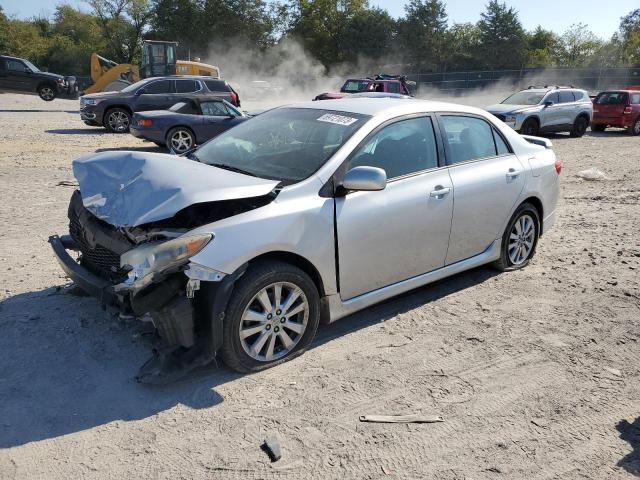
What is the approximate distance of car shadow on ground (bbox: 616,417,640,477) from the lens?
2.85 m

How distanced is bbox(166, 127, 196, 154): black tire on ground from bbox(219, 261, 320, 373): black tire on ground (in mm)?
10012

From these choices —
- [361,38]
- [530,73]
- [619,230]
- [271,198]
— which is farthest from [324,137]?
[361,38]

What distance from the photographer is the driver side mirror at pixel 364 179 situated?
370 cm

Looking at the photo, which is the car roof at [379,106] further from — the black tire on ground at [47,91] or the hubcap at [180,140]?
the black tire on ground at [47,91]

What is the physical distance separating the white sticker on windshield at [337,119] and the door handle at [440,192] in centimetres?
83

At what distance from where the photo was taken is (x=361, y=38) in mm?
60219

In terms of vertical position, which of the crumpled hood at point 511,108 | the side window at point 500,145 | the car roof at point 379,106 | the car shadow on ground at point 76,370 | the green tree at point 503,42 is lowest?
the car shadow on ground at point 76,370

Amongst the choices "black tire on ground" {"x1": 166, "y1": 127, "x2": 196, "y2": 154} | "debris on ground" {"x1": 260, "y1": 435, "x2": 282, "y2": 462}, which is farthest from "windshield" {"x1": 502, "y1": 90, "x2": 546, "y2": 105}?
"debris on ground" {"x1": 260, "y1": 435, "x2": 282, "y2": 462}

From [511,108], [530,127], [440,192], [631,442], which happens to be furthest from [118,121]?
[631,442]

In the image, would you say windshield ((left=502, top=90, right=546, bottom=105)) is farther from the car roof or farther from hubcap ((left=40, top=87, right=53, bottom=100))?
hubcap ((left=40, top=87, right=53, bottom=100))

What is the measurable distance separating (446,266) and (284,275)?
1735 millimetres

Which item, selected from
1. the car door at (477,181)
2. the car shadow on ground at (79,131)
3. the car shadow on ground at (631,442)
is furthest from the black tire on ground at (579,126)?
the car shadow on ground at (631,442)

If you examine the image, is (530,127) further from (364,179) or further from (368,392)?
(368,392)

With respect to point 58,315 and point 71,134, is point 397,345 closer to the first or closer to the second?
point 58,315
